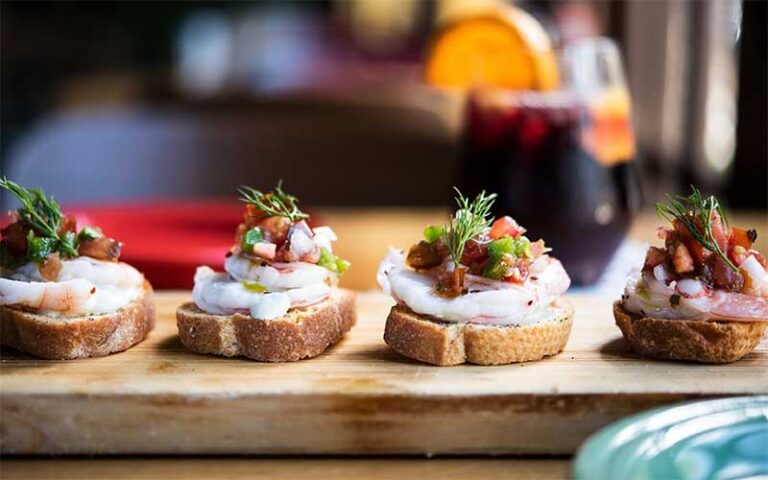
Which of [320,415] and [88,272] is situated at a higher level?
[88,272]

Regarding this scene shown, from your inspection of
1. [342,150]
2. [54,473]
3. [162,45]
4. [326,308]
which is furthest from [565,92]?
[162,45]

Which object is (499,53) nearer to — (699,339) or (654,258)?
(654,258)

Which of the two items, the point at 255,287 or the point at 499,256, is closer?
the point at 499,256

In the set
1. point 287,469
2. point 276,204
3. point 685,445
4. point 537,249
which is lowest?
point 287,469

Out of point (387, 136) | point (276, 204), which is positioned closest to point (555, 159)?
point (276, 204)

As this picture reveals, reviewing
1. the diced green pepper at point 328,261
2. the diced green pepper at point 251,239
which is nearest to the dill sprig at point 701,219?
the diced green pepper at point 328,261

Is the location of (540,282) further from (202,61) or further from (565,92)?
(202,61)
